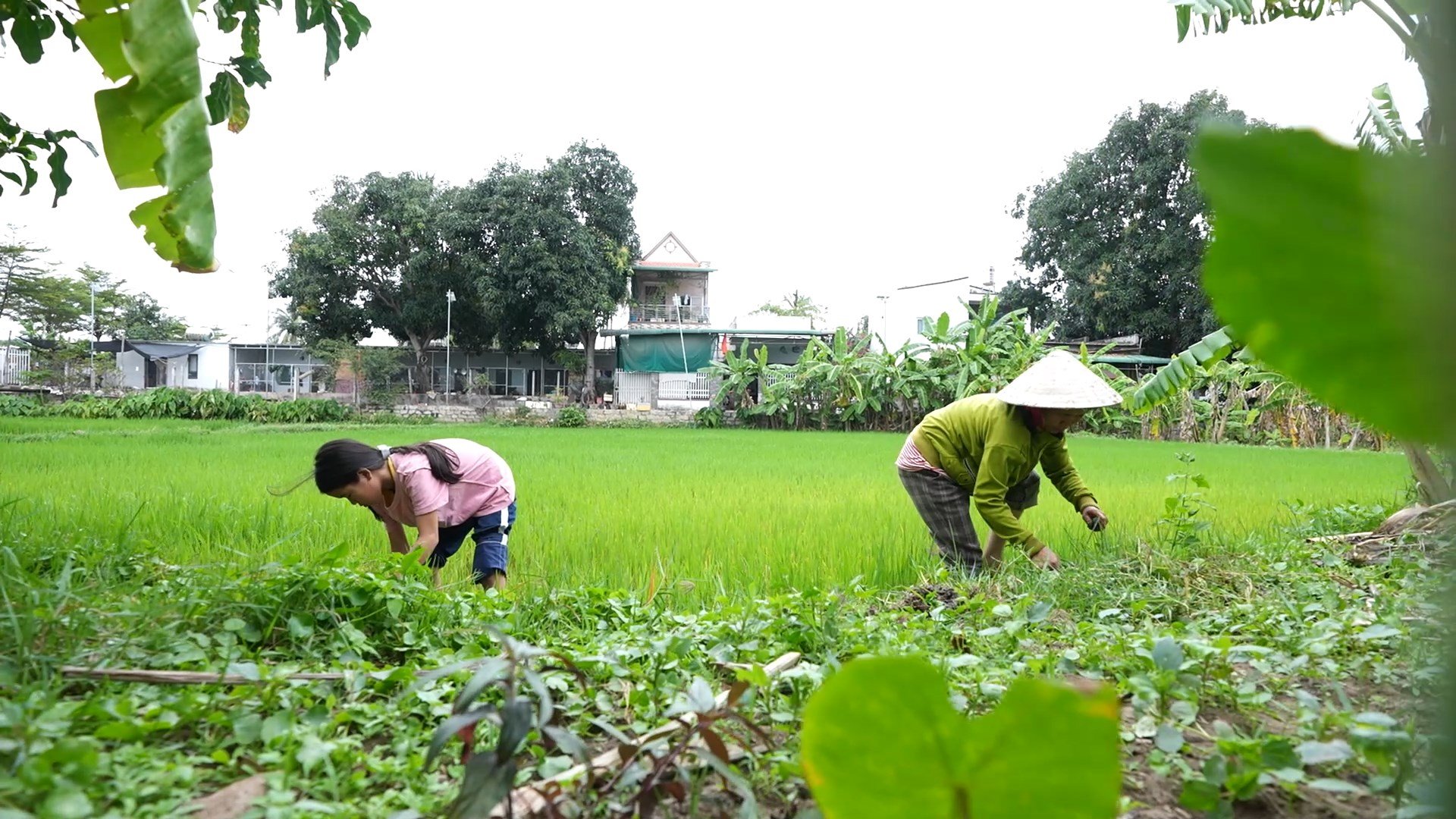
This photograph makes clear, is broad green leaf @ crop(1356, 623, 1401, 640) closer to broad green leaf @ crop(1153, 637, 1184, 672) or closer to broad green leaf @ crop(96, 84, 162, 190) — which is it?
broad green leaf @ crop(1153, 637, 1184, 672)

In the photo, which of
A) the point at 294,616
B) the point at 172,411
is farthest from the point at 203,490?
the point at 172,411

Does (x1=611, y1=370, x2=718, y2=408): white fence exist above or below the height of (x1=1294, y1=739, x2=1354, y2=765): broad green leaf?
above

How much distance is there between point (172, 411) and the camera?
18.4 meters

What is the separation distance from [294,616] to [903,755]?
1.60 metres

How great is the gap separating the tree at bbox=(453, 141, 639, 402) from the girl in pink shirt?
18552mm

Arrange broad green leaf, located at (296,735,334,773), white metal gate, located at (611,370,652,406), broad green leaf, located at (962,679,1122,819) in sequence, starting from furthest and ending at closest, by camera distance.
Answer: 1. white metal gate, located at (611,370,652,406)
2. broad green leaf, located at (296,735,334,773)
3. broad green leaf, located at (962,679,1122,819)

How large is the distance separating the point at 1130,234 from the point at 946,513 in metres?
18.9

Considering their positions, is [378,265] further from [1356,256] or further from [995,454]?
[1356,256]

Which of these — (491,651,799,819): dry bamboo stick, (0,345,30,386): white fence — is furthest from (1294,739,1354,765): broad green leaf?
(0,345,30,386): white fence

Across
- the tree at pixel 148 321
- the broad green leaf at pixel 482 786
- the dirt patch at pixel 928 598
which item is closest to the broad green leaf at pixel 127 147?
the broad green leaf at pixel 482 786

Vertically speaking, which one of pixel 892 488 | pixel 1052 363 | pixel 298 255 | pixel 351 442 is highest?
pixel 298 255

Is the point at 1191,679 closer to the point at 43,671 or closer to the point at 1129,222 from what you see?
the point at 43,671

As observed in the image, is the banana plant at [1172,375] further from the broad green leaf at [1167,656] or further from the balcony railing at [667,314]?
the balcony railing at [667,314]

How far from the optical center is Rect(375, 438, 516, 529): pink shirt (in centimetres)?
300
